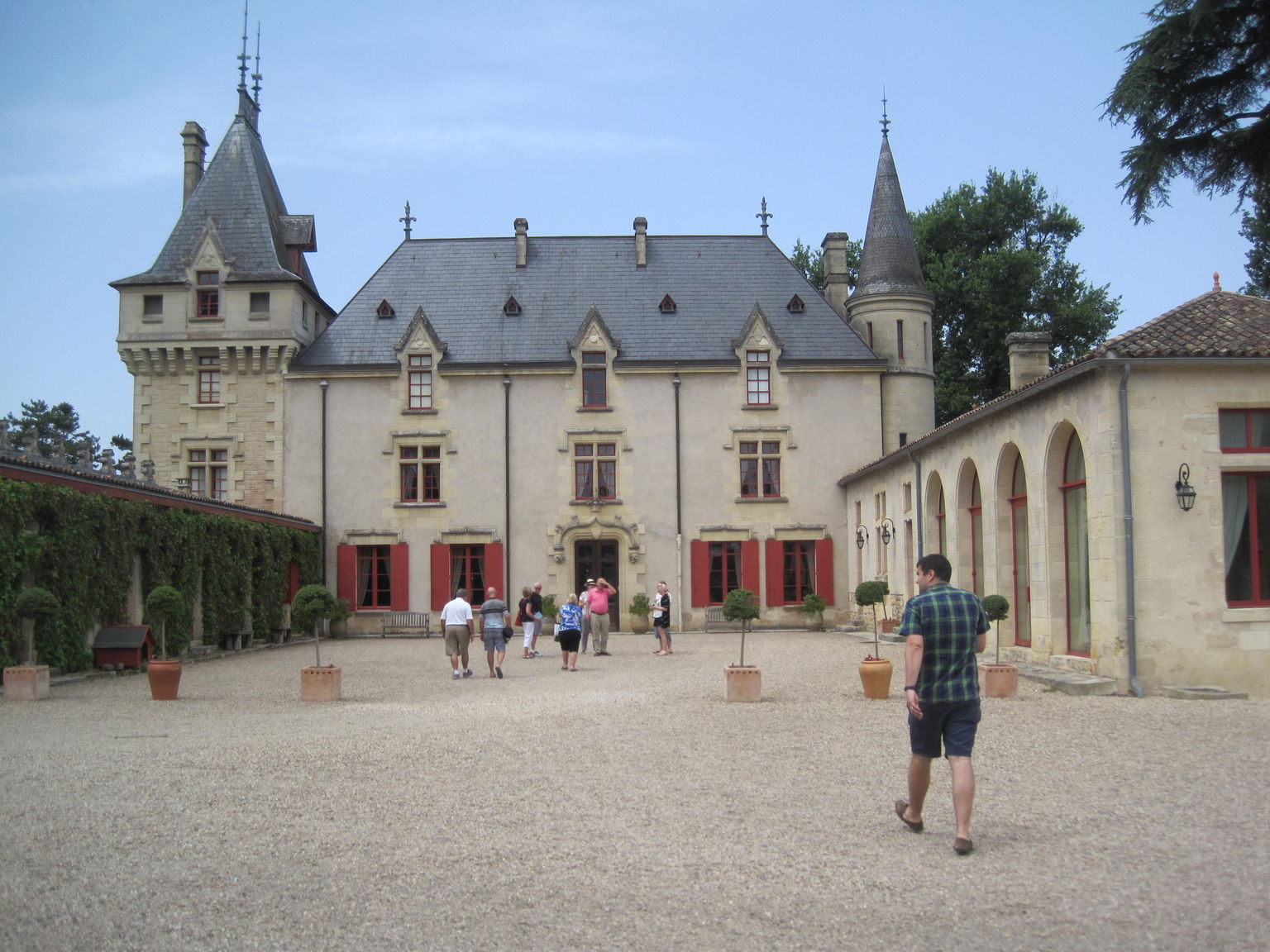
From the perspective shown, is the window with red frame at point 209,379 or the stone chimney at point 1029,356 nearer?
the stone chimney at point 1029,356

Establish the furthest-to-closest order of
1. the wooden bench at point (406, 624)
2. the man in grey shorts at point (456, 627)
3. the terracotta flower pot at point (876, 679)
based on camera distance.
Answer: the wooden bench at point (406, 624)
the man in grey shorts at point (456, 627)
the terracotta flower pot at point (876, 679)

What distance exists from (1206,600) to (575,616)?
9.25 metres

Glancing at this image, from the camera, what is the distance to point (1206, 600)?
48.6ft

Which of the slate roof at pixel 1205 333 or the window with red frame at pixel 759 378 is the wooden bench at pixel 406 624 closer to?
the window with red frame at pixel 759 378

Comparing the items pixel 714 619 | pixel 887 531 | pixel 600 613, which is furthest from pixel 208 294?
pixel 887 531

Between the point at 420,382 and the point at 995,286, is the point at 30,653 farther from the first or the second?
the point at 995,286

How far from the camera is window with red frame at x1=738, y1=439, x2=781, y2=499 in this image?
33691mm

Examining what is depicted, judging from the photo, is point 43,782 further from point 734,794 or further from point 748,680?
point 748,680

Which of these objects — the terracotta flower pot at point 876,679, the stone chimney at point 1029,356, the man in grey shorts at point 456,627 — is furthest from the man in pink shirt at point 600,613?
the terracotta flower pot at point 876,679

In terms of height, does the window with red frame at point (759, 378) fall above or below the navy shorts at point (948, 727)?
above

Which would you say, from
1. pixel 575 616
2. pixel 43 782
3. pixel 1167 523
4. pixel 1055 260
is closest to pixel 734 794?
pixel 43 782

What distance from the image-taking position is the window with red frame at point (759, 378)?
34.0 m

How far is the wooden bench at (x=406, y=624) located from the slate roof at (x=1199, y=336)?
19.3 metres

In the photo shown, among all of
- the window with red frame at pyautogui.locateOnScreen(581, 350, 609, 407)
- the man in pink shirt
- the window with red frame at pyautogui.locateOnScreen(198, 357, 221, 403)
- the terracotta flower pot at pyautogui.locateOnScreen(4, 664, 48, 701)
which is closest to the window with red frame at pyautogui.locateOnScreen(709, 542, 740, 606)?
the window with red frame at pyautogui.locateOnScreen(581, 350, 609, 407)
